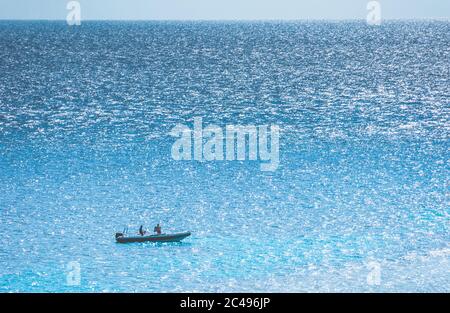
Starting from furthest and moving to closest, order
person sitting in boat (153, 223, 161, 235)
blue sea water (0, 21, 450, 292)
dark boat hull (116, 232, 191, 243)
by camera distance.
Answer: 1. person sitting in boat (153, 223, 161, 235)
2. dark boat hull (116, 232, 191, 243)
3. blue sea water (0, 21, 450, 292)

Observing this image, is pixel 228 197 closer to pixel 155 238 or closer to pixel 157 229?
pixel 157 229

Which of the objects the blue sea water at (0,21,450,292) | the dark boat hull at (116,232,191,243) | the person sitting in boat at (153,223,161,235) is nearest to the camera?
the blue sea water at (0,21,450,292)

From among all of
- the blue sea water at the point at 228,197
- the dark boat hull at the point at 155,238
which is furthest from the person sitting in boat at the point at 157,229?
the blue sea water at the point at 228,197

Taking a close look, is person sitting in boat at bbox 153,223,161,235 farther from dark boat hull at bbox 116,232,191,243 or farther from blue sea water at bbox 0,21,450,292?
blue sea water at bbox 0,21,450,292

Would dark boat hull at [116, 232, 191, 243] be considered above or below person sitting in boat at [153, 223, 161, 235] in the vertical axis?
below

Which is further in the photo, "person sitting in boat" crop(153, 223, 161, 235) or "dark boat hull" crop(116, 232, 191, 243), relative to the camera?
"person sitting in boat" crop(153, 223, 161, 235)

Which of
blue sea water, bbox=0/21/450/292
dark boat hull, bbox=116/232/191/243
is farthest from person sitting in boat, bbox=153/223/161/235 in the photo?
blue sea water, bbox=0/21/450/292

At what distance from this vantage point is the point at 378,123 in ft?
301

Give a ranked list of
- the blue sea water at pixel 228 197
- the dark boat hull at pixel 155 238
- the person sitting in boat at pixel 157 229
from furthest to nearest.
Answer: the person sitting in boat at pixel 157 229 < the dark boat hull at pixel 155 238 < the blue sea water at pixel 228 197

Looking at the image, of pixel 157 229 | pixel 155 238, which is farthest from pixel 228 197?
pixel 155 238

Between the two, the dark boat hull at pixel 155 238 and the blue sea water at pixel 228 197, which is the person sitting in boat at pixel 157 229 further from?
the blue sea water at pixel 228 197

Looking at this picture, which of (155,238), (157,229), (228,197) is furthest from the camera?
(228,197)

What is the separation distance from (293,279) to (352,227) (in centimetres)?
970
